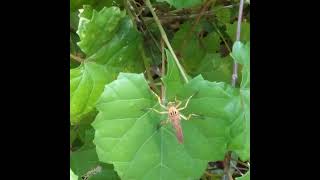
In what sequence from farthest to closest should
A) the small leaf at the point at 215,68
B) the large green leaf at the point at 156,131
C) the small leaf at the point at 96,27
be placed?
the small leaf at the point at 215,68 < the small leaf at the point at 96,27 < the large green leaf at the point at 156,131

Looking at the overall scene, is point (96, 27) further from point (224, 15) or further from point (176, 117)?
point (224, 15)

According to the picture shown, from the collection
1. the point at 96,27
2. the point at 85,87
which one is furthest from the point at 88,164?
the point at 96,27

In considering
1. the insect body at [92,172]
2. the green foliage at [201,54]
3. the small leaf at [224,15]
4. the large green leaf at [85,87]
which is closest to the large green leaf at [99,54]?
the large green leaf at [85,87]

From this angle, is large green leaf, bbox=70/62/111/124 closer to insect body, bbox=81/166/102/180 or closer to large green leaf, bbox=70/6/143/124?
large green leaf, bbox=70/6/143/124

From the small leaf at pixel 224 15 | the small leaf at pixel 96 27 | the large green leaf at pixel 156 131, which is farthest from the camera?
the small leaf at pixel 224 15

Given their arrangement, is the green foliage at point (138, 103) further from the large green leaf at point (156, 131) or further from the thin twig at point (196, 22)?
the thin twig at point (196, 22)

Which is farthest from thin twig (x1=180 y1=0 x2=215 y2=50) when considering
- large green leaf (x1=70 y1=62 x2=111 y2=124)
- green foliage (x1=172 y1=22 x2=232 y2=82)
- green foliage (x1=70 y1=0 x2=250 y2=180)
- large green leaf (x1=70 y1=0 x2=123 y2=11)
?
large green leaf (x1=70 y1=62 x2=111 y2=124)

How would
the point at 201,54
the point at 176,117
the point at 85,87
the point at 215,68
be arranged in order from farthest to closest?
the point at 201,54
the point at 215,68
the point at 85,87
the point at 176,117

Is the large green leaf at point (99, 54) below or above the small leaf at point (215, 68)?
above

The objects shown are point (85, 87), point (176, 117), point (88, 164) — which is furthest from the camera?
point (88, 164)
